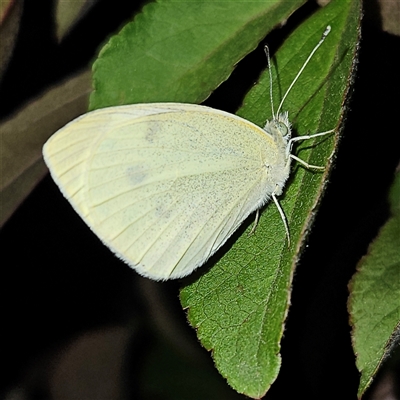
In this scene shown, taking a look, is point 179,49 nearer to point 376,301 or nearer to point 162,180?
point 162,180

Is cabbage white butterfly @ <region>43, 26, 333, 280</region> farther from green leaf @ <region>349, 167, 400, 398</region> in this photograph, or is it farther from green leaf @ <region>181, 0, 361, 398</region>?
green leaf @ <region>349, 167, 400, 398</region>

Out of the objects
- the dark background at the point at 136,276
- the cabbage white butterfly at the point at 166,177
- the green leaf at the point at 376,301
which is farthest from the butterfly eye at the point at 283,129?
the green leaf at the point at 376,301

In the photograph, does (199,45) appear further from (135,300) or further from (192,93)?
(135,300)

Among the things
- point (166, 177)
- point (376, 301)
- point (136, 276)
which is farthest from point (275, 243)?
point (136, 276)

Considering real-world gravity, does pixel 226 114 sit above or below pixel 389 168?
above

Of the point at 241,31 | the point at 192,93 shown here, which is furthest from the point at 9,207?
the point at 241,31

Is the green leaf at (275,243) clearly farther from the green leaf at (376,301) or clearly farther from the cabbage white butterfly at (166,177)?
the green leaf at (376,301)
